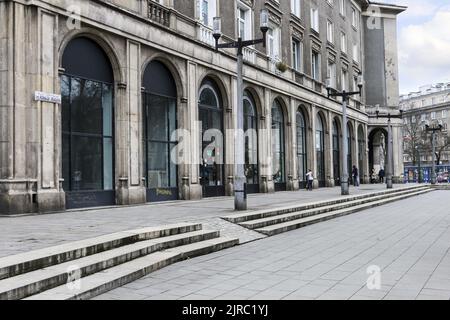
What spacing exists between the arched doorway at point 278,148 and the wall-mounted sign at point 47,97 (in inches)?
642

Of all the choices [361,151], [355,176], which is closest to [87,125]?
[355,176]

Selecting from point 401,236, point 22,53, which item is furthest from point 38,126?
point 401,236

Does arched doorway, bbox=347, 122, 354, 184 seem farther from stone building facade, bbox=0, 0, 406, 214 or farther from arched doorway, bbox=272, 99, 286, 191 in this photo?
arched doorway, bbox=272, 99, 286, 191

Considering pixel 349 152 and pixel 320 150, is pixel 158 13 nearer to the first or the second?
pixel 320 150

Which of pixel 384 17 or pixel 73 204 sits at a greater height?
pixel 384 17

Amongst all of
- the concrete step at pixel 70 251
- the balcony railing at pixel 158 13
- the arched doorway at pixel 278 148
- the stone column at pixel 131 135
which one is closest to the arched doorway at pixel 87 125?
the stone column at pixel 131 135

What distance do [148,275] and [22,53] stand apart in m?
8.52

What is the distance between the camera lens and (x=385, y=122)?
49.8 metres

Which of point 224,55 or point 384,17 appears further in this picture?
point 384,17

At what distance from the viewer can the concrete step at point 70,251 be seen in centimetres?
639

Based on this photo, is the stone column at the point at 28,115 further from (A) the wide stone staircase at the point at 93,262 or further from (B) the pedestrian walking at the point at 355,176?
(B) the pedestrian walking at the point at 355,176

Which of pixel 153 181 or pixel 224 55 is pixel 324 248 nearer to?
pixel 153 181
